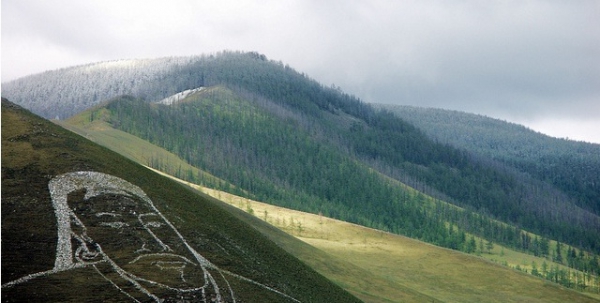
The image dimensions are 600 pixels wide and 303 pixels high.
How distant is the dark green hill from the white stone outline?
8 cm

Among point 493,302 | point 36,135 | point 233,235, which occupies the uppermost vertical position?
point 36,135

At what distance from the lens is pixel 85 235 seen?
152 ft

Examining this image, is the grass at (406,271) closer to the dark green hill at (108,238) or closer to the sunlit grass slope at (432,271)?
the sunlit grass slope at (432,271)

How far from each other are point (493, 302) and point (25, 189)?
83511 mm

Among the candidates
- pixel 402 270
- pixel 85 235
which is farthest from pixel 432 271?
pixel 85 235

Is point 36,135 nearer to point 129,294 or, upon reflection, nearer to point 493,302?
point 129,294

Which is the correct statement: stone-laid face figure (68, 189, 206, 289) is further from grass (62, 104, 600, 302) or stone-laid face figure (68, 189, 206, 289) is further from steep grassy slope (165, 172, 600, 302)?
steep grassy slope (165, 172, 600, 302)

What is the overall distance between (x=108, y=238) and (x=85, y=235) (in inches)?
66.4

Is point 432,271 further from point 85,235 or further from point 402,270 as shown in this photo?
point 85,235

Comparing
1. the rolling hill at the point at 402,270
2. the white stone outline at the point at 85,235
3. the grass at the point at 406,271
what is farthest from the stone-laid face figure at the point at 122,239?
the grass at the point at 406,271

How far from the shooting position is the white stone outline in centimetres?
4328

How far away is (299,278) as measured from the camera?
203 ft

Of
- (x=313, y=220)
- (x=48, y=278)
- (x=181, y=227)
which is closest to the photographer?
(x=48, y=278)

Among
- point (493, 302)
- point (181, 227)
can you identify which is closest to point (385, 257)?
point (493, 302)
